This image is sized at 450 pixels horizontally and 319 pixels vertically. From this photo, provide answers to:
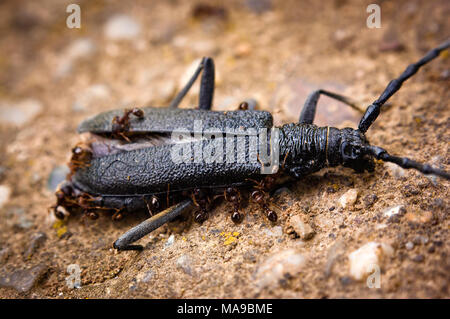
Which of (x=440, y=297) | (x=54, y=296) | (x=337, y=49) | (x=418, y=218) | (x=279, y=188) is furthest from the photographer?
(x=337, y=49)

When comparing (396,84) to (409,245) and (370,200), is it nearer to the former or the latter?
(370,200)

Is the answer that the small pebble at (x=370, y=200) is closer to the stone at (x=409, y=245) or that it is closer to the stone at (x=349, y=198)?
the stone at (x=349, y=198)

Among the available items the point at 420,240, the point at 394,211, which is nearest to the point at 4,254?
the point at 394,211

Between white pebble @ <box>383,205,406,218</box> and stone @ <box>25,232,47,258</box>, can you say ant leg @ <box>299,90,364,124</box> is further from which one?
stone @ <box>25,232,47,258</box>

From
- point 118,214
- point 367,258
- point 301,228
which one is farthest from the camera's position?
point 118,214

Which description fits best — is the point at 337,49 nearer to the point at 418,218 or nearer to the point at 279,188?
the point at 279,188

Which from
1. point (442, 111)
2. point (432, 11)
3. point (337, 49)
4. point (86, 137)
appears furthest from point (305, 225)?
point (432, 11)

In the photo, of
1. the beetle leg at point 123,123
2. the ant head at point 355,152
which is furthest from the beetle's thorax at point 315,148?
the beetle leg at point 123,123
